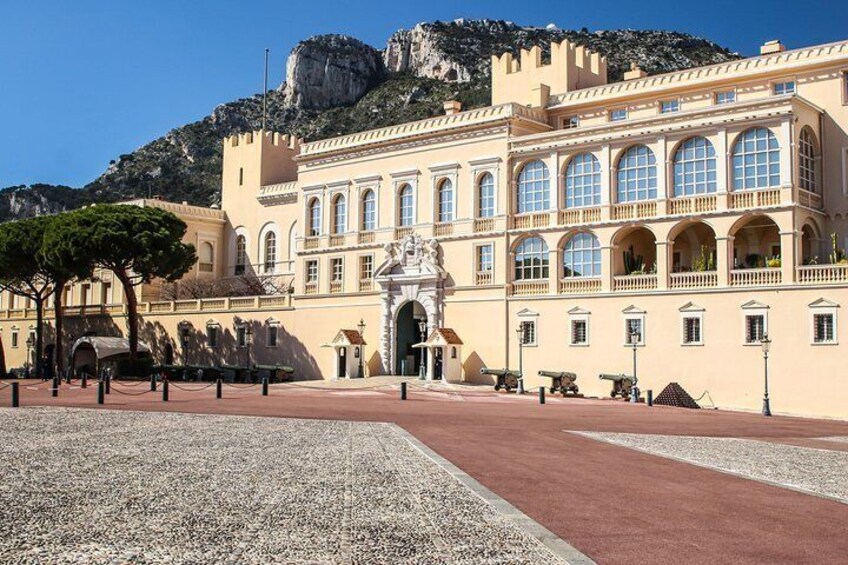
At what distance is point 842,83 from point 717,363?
13.0 metres

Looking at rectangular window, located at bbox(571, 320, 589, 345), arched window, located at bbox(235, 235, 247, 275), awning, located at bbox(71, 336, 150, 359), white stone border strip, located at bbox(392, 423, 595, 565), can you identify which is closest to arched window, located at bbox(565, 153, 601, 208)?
rectangular window, located at bbox(571, 320, 589, 345)

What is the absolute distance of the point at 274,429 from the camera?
24047mm

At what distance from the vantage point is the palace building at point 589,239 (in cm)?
3903

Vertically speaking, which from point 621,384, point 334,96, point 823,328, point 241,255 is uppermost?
point 334,96

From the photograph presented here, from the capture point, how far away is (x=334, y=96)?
12962cm

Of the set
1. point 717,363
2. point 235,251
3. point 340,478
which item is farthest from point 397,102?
point 340,478

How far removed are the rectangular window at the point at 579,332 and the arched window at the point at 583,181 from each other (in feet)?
17.6

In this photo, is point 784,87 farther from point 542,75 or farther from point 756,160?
point 542,75

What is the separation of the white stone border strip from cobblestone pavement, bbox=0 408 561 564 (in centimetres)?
15

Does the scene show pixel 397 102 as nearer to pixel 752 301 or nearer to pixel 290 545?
pixel 752 301

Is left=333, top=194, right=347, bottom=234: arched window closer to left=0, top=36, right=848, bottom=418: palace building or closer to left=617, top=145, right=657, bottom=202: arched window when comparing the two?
left=0, top=36, right=848, bottom=418: palace building

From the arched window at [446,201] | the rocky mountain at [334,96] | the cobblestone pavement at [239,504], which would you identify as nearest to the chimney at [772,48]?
the arched window at [446,201]

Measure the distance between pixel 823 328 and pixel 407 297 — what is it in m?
20.9

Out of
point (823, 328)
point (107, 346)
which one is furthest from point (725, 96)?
point (107, 346)
